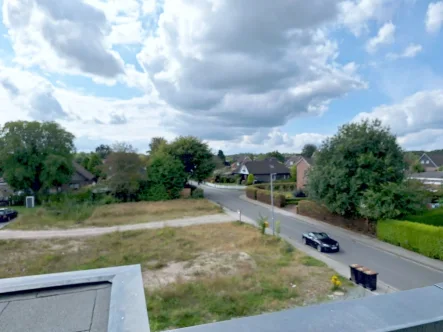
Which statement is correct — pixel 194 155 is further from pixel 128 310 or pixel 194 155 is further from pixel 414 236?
pixel 128 310

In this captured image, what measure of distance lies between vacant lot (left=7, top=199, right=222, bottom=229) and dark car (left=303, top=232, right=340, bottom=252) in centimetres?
1251

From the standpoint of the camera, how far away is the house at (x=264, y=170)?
55312 millimetres

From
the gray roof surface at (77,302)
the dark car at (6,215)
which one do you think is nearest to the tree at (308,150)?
the dark car at (6,215)

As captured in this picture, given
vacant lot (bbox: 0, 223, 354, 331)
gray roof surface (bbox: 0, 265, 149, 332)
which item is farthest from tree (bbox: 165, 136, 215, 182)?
gray roof surface (bbox: 0, 265, 149, 332)

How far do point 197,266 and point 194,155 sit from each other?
25876 millimetres

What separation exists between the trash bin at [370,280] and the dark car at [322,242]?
4494mm

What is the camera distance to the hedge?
14066 millimetres

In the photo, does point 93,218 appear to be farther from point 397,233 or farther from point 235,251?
point 397,233

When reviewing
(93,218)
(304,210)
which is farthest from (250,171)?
(93,218)

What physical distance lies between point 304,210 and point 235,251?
1183 centimetres

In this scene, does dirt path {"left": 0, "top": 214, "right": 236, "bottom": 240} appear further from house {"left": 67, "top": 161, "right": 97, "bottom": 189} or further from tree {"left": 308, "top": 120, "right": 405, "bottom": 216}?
house {"left": 67, "top": 161, "right": 97, "bottom": 189}

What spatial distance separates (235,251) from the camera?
15.5 metres

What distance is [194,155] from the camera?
125ft

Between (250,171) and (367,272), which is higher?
(250,171)
